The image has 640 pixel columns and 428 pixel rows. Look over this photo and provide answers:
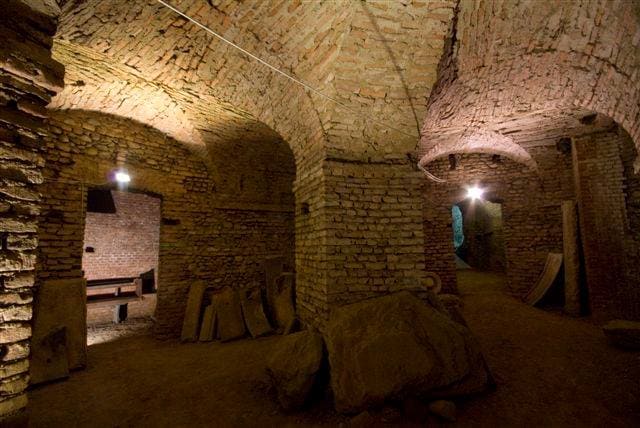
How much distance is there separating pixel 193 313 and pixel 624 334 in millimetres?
7142

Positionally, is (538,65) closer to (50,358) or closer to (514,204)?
(514,204)

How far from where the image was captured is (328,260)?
3660mm

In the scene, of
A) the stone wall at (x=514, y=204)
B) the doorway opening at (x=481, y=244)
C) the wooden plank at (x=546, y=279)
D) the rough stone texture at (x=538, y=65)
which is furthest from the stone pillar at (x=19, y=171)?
the doorway opening at (x=481, y=244)

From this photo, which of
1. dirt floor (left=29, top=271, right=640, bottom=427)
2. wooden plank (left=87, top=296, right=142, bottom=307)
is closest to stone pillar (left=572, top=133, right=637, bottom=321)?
dirt floor (left=29, top=271, right=640, bottom=427)

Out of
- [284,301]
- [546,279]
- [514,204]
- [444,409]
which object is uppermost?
[514,204]

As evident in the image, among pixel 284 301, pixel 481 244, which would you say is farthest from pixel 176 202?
pixel 481 244

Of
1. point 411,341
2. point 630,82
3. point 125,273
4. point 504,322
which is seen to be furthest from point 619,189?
point 125,273


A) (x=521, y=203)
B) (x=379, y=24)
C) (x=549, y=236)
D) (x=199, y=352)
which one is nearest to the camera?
(x=379, y=24)

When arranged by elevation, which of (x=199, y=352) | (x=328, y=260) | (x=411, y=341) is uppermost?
(x=328, y=260)

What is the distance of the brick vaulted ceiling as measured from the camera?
10.1 ft

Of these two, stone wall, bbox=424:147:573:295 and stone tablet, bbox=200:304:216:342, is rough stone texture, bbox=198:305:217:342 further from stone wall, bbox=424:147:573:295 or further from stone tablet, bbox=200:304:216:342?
stone wall, bbox=424:147:573:295

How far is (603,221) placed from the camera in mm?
5930

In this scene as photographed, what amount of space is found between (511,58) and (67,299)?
7434mm

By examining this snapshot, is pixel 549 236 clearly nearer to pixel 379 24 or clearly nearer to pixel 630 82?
pixel 630 82
